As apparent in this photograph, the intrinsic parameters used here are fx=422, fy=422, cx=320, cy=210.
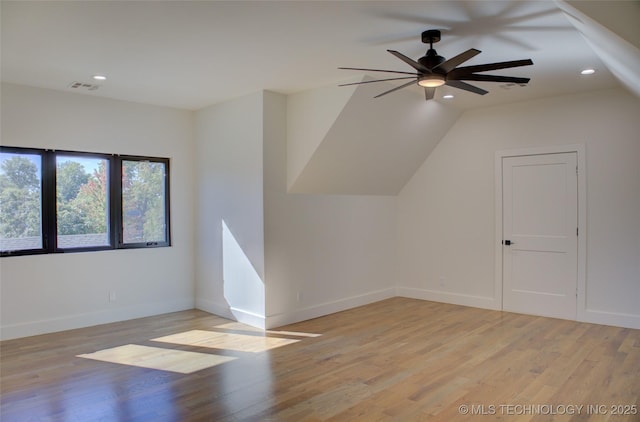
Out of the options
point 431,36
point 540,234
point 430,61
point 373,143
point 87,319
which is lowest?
point 87,319

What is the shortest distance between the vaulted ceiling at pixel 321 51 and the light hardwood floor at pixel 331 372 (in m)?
2.10

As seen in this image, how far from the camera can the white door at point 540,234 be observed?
527 cm

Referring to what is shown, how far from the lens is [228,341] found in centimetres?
455

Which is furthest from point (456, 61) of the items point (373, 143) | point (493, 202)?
point (493, 202)

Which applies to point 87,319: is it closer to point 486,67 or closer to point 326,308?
point 326,308

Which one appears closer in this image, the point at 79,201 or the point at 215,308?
the point at 79,201

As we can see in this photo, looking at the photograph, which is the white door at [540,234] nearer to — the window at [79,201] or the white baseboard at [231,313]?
the white baseboard at [231,313]

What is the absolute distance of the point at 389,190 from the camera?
665cm

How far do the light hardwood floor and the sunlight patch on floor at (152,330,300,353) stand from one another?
0.02 m

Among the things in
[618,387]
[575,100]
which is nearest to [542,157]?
[575,100]

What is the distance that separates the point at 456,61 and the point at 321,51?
1202 mm

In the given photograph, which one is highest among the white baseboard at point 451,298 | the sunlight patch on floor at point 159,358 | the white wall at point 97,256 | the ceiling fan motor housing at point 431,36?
the ceiling fan motor housing at point 431,36

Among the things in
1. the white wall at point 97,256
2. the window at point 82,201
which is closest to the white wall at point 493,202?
the white wall at point 97,256

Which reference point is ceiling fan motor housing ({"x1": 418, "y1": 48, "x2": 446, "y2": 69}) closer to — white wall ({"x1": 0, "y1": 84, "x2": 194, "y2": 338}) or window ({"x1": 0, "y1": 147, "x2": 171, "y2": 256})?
white wall ({"x1": 0, "y1": 84, "x2": 194, "y2": 338})
